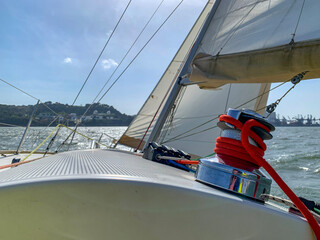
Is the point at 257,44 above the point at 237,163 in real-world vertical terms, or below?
above

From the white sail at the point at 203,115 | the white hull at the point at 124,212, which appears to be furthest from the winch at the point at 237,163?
the white sail at the point at 203,115

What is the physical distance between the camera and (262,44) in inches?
62.1

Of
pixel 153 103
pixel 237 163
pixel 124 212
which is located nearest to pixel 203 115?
pixel 153 103

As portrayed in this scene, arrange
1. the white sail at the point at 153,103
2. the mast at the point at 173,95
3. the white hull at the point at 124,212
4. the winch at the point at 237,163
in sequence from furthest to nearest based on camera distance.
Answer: the white sail at the point at 153,103 < the mast at the point at 173,95 < the winch at the point at 237,163 < the white hull at the point at 124,212

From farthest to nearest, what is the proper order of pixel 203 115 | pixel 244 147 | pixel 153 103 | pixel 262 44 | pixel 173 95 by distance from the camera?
pixel 153 103
pixel 203 115
pixel 173 95
pixel 262 44
pixel 244 147

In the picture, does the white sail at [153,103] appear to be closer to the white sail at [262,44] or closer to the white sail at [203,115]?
the white sail at [203,115]

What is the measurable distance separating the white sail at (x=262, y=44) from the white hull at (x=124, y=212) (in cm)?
108

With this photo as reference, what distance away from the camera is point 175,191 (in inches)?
21.4

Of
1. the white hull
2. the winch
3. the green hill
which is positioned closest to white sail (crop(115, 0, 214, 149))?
the green hill

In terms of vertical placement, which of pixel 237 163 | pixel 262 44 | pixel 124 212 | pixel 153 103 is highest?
pixel 262 44

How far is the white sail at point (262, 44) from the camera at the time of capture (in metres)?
1.40

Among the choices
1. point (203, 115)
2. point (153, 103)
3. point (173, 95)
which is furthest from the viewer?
point (153, 103)

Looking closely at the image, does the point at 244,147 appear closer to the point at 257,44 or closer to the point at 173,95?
the point at 257,44

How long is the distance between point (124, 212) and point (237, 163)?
0.40 m
